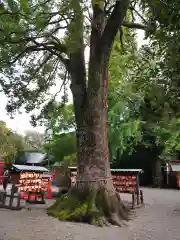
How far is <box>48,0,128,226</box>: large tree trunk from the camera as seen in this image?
10867 millimetres

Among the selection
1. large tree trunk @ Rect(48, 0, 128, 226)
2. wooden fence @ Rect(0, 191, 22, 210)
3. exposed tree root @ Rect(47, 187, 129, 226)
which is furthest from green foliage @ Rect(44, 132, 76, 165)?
exposed tree root @ Rect(47, 187, 129, 226)

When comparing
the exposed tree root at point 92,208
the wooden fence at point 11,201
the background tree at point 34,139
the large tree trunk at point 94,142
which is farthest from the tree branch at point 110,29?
the background tree at point 34,139

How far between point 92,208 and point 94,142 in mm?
2262

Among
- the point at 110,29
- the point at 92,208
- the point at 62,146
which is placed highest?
the point at 110,29

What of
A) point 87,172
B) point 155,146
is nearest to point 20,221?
point 87,172

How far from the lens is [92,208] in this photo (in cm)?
1061

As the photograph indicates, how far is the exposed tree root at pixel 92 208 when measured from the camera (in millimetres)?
10414

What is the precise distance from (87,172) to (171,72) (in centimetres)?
725

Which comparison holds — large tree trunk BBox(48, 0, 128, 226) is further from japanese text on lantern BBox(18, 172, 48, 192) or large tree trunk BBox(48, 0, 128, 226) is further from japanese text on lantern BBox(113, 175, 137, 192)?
japanese text on lantern BBox(113, 175, 137, 192)

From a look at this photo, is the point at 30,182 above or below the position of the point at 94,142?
below

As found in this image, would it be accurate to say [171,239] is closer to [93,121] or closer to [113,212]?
[113,212]

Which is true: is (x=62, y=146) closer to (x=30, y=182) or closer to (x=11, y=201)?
(x=30, y=182)

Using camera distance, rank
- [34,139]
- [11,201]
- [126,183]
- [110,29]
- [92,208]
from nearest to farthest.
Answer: [92,208], [110,29], [11,201], [126,183], [34,139]

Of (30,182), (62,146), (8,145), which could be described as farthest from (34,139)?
(30,182)
